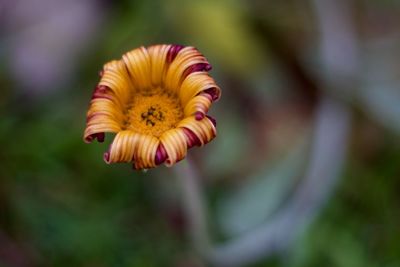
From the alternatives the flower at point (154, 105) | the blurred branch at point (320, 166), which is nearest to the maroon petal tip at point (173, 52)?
the flower at point (154, 105)

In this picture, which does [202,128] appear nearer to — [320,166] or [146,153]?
[146,153]

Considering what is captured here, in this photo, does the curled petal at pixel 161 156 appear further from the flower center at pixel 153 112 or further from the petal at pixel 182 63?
the petal at pixel 182 63

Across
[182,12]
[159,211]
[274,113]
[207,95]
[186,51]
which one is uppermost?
[182,12]

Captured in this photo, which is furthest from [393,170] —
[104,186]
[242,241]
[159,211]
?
[104,186]

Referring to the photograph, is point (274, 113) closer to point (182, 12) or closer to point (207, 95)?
point (182, 12)

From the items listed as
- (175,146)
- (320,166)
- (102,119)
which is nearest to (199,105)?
(175,146)

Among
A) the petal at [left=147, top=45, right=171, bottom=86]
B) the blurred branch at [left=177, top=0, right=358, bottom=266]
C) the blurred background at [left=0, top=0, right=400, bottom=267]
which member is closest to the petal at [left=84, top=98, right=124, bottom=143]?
the petal at [left=147, top=45, right=171, bottom=86]

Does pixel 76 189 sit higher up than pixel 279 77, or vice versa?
pixel 279 77

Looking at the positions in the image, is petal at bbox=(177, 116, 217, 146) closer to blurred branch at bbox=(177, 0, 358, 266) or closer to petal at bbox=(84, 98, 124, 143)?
petal at bbox=(84, 98, 124, 143)

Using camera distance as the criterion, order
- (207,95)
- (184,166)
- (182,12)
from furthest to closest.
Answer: (182,12), (184,166), (207,95)
